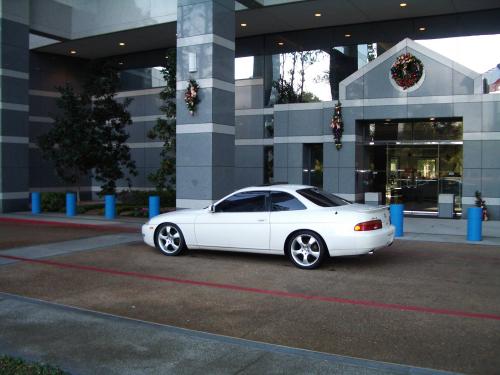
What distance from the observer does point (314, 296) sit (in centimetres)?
725

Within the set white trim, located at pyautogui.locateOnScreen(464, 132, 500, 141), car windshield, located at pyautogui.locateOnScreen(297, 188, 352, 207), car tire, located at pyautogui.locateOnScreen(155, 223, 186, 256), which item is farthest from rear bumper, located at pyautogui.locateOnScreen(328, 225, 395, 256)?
white trim, located at pyautogui.locateOnScreen(464, 132, 500, 141)

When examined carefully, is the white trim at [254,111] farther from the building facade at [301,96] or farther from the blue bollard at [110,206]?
the blue bollard at [110,206]

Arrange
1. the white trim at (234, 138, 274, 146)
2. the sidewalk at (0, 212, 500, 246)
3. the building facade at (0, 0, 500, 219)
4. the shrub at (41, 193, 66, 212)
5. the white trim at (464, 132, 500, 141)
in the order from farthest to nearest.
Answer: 1. the white trim at (234, 138, 274, 146)
2. the shrub at (41, 193, 66, 212)
3. the white trim at (464, 132, 500, 141)
4. the building facade at (0, 0, 500, 219)
5. the sidewalk at (0, 212, 500, 246)

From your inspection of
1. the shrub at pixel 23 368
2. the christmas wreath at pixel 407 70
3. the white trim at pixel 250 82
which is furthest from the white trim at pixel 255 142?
the shrub at pixel 23 368

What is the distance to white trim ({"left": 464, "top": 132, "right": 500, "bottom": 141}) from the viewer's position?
16.8 metres

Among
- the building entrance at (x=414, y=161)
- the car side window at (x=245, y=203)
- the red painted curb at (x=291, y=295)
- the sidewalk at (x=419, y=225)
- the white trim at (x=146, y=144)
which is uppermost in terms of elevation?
the white trim at (x=146, y=144)

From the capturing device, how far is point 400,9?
19297mm

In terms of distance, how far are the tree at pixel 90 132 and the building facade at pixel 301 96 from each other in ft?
4.37

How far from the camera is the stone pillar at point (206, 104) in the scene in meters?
15.3

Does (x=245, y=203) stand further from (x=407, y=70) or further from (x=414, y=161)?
(x=414, y=161)

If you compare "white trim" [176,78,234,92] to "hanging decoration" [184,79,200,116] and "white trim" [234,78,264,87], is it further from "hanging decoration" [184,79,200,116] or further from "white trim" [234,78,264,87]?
"white trim" [234,78,264,87]

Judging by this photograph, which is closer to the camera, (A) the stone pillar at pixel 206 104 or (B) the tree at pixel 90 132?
(A) the stone pillar at pixel 206 104

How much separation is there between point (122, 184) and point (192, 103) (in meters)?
13.5

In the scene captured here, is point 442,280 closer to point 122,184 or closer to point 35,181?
point 122,184
